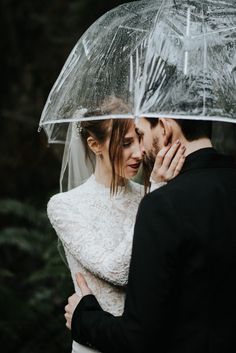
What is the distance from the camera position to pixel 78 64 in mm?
3082

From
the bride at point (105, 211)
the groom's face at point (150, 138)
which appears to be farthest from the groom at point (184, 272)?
the bride at point (105, 211)

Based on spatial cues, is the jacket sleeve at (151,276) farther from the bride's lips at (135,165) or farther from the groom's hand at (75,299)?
the bride's lips at (135,165)

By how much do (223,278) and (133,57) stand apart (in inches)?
43.2

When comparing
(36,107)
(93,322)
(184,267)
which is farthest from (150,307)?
(36,107)

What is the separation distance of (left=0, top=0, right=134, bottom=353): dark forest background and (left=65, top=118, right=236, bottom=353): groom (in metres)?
3.16

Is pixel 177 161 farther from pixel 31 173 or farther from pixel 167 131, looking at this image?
pixel 31 173

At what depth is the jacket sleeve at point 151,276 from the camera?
2232 millimetres

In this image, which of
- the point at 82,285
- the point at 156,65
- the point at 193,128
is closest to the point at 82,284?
the point at 82,285

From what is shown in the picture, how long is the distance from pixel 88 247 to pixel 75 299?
24 centimetres

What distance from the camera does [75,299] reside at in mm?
2828

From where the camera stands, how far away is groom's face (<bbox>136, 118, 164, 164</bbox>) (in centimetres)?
255

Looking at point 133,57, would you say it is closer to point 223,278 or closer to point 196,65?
point 196,65

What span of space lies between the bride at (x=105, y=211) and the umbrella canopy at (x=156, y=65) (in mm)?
150

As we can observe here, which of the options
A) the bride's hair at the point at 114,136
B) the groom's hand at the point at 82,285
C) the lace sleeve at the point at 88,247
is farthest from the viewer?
the bride's hair at the point at 114,136
